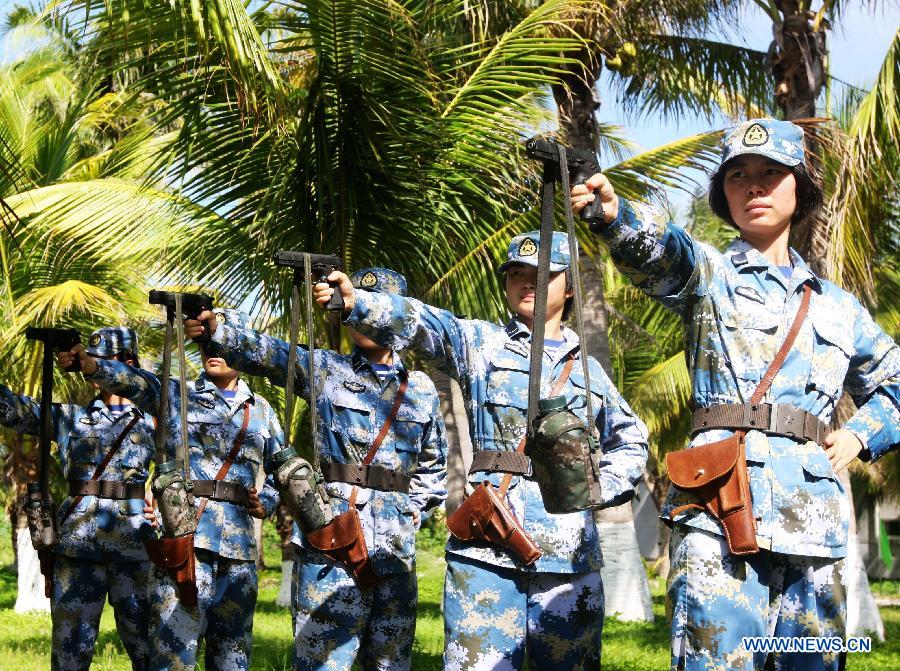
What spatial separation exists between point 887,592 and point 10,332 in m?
22.1

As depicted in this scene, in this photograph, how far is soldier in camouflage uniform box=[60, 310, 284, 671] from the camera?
6.20 m

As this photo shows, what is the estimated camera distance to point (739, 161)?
393 centimetres

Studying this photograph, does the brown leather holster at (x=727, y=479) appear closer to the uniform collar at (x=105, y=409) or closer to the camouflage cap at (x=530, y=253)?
the camouflage cap at (x=530, y=253)

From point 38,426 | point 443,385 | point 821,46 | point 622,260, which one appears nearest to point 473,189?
point 443,385

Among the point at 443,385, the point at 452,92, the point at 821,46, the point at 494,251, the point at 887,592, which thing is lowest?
the point at 887,592

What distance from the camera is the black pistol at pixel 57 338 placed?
20.9ft

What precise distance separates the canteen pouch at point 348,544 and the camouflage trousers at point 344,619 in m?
0.06

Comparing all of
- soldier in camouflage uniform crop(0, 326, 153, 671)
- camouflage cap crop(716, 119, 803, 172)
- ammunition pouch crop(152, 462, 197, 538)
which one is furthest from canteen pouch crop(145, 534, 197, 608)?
camouflage cap crop(716, 119, 803, 172)

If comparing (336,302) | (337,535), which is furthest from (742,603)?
(337,535)

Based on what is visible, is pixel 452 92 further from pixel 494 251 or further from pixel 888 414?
pixel 888 414

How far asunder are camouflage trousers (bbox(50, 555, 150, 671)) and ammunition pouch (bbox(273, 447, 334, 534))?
8.91 ft

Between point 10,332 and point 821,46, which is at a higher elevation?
point 821,46

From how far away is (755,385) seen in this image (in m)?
3.76

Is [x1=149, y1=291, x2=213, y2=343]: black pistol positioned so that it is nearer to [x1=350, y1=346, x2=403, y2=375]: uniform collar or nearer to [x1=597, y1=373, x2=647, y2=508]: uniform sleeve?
[x1=350, y1=346, x2=403, y2=375]: uniform collar
